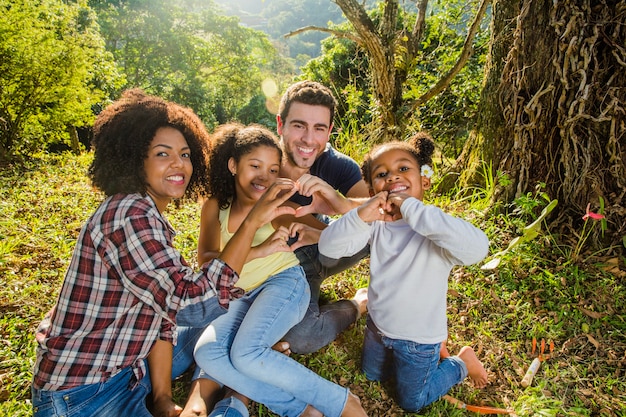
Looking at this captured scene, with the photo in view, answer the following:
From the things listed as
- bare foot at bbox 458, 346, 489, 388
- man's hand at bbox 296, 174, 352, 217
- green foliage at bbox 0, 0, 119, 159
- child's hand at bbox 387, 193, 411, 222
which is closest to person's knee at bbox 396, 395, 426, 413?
bare foot at bbox 458, 346, 489, 388

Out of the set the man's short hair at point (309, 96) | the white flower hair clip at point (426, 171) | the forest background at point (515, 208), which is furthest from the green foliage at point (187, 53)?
the white flower hair clip at point (426, 171)

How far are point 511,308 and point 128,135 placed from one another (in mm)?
2531

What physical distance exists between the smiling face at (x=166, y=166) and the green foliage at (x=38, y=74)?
6426 mm

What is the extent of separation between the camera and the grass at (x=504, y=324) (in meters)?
2.01

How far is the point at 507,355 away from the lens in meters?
2.25

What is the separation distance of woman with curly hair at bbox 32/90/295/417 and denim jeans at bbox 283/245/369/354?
0.71 m

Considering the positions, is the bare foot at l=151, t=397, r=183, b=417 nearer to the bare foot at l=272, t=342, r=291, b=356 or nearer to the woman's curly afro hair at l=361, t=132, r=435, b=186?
the bare foot at l=272, t=342, r=291, b=356

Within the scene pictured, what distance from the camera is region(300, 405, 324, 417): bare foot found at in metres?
1.85

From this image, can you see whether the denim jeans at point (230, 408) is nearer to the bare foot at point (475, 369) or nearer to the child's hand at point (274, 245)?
the child's hand at point (274, 245)

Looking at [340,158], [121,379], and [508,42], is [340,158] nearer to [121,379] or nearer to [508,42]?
[508,42]

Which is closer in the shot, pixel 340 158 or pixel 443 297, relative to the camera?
pixel 443 297

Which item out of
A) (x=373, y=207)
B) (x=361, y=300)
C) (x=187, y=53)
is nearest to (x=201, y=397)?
(x=361, y=300)

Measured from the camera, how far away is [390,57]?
460 cm

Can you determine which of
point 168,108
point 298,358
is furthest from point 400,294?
point 168,108
